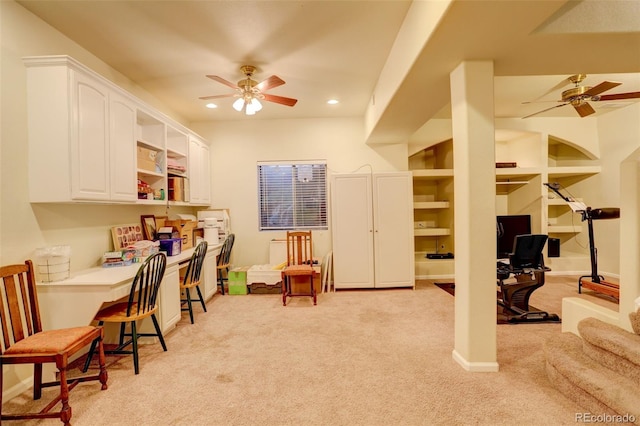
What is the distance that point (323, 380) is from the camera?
206 cm

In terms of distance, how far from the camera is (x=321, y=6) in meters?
2.17

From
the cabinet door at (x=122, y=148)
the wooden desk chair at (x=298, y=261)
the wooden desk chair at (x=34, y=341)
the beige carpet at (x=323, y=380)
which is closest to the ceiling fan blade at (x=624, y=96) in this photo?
the beige carpet at (x=323, y=380)

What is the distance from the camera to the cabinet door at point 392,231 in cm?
431

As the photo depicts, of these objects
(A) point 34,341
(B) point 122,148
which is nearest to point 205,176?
(B) point 122,148

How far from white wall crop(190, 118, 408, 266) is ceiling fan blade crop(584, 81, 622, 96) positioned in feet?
7.52

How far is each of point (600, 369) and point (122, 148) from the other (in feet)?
13.5

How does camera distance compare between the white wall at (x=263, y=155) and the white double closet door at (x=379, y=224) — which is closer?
the white double closet door at (x=379, y=224)

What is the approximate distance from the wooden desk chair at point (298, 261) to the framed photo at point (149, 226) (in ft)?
5.73

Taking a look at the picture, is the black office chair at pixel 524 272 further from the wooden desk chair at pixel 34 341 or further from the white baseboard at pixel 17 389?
the white baseboard at pixel 17 389

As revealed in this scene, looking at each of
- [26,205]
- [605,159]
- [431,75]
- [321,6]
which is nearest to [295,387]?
[26,205]

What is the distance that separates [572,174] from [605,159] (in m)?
0.52

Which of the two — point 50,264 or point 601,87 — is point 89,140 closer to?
point 50,264

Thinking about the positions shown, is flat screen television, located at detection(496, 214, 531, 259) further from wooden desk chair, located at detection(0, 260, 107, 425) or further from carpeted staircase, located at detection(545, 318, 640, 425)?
wooden desk chair, located at detection(0, 260, 107, 425)

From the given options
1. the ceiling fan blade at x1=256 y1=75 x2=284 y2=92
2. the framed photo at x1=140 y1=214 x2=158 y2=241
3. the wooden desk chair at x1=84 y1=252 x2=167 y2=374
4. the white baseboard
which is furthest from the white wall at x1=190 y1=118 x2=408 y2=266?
the white baseboard
